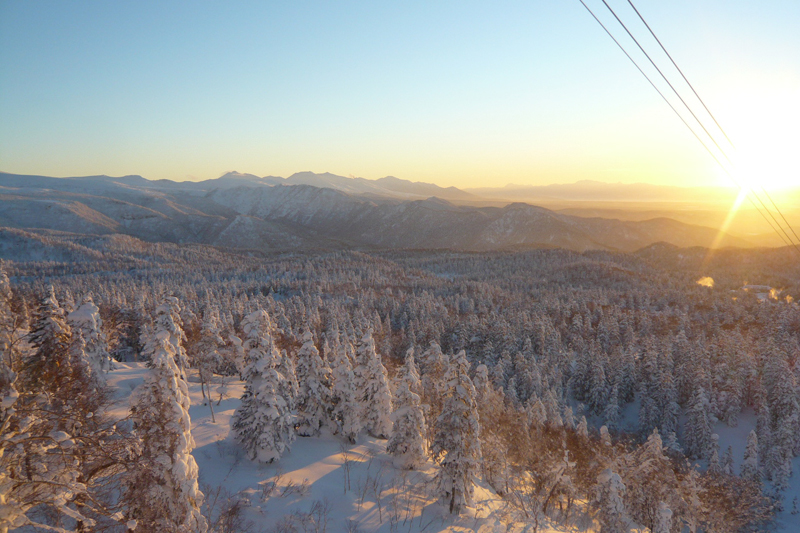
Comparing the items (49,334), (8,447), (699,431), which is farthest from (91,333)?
(699,431)

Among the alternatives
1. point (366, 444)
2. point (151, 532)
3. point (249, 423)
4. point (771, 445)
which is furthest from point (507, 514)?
point (771, 445)

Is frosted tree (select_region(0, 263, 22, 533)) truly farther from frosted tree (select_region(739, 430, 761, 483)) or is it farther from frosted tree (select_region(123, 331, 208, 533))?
frosted tree (select_region(739, 430, 761, 483))

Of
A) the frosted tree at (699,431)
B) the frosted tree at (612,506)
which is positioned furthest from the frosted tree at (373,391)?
the frosted tree at (699,431)

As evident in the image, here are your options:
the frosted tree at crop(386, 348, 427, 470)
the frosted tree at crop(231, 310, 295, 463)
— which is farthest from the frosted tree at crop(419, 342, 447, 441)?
the frosted tree at crop(231, 310, 295, 463)

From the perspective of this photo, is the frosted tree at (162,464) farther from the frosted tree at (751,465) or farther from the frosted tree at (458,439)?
the frosted tree at (751,465)

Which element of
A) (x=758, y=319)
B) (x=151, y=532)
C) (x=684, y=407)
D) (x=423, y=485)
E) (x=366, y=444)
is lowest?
(x=684, y=407)

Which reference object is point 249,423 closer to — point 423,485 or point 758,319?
point 423,485
